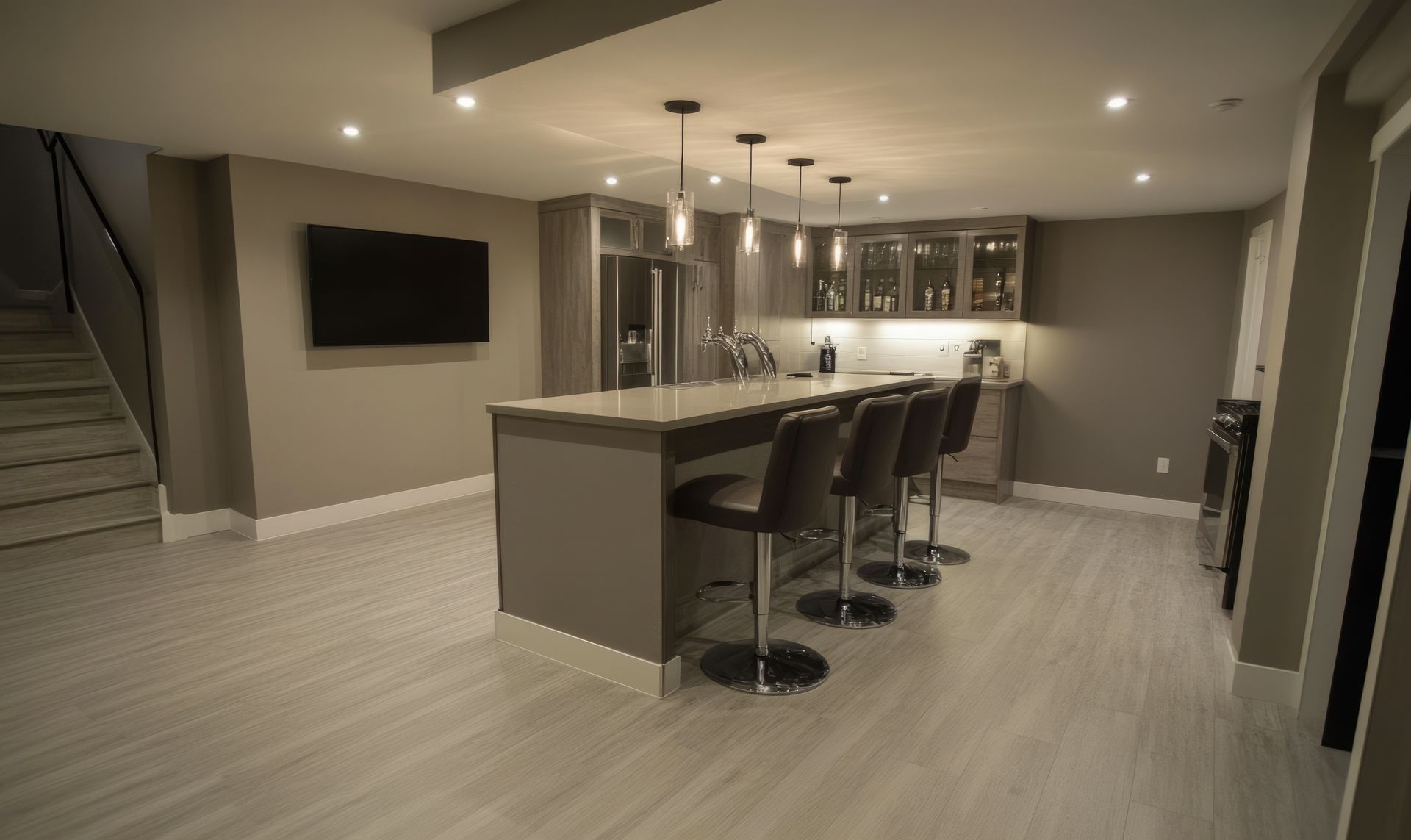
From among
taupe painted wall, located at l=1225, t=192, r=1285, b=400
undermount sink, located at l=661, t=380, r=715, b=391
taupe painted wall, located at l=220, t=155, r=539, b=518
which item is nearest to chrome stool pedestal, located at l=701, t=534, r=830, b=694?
undermount sink, located at l=661, t=380, r=715, b=391

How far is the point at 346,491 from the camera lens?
16.5 ft

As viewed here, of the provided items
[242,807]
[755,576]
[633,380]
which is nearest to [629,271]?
[633,380]

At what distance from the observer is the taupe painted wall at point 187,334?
14.4ft

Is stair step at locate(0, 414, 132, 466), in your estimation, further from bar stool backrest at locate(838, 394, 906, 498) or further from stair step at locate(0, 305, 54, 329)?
bar stool backrest at locate(838, 394, 906, 498)

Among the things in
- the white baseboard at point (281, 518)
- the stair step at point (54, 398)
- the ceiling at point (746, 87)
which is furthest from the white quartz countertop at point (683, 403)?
the stair step at point (54, 398)

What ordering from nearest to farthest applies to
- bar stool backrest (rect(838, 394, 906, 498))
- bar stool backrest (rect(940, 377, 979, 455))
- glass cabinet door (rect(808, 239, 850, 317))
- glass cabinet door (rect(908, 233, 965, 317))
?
1. bar stool backrest (rect(838, 394, 906, 498))
2. bar stool backrest (rect(940, 377, 979, 455))
3. glass cabinet door (rect(908, 233, 965, 317))
4. glass cabinet door (rect(808, 239, 850, 317))

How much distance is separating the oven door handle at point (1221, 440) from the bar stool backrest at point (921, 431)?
142cm

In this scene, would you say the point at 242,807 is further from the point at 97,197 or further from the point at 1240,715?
the point at 97,197

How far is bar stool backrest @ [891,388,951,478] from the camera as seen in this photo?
355 centimetres

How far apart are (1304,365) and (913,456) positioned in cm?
155

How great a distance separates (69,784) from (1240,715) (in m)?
3.89

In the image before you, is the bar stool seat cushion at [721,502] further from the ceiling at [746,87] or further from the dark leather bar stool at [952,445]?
the dark leather bar stool at [952,445]

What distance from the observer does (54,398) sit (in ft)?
16.5

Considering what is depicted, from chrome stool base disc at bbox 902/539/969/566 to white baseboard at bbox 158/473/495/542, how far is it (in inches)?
107
